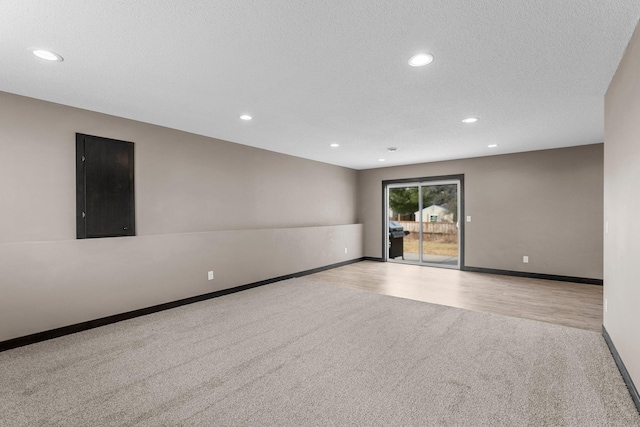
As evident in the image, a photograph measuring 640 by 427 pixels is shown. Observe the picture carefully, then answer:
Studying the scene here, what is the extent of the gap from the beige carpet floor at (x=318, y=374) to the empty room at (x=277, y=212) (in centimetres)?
2

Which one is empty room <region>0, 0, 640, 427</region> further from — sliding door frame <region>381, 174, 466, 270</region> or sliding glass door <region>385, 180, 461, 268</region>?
sliding glass door <region>385, 180, 461, 268</region>

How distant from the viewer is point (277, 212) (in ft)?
19.1

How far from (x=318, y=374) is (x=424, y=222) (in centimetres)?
549

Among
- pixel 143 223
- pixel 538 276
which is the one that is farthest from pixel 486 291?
pixel 143 223

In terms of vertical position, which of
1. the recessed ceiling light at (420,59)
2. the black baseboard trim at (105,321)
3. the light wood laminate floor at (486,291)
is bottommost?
the light wood laminate floor at (486,291)

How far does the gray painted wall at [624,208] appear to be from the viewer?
1984 millimetres

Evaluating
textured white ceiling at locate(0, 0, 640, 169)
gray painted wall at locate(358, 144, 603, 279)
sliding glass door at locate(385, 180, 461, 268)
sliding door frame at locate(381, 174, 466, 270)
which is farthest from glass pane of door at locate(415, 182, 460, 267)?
textured white ceiling at locate(0, 0, 640, 169)

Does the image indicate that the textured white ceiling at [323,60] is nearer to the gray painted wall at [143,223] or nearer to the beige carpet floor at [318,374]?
the gray painted wall at [143,223]

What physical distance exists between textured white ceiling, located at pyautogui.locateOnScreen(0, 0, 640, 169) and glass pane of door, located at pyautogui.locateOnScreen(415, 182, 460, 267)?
9.23 ft

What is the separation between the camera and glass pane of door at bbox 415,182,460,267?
6.75 m

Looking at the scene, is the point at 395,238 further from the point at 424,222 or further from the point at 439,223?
the point at 439,223

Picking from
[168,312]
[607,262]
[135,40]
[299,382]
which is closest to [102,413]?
[299,382]

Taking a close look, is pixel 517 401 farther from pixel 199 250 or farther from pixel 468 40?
pixel 199 250

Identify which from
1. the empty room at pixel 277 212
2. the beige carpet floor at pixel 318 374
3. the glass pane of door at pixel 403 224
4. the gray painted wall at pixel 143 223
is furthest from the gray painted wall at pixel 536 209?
the gray painted wall at pixel 143 223
